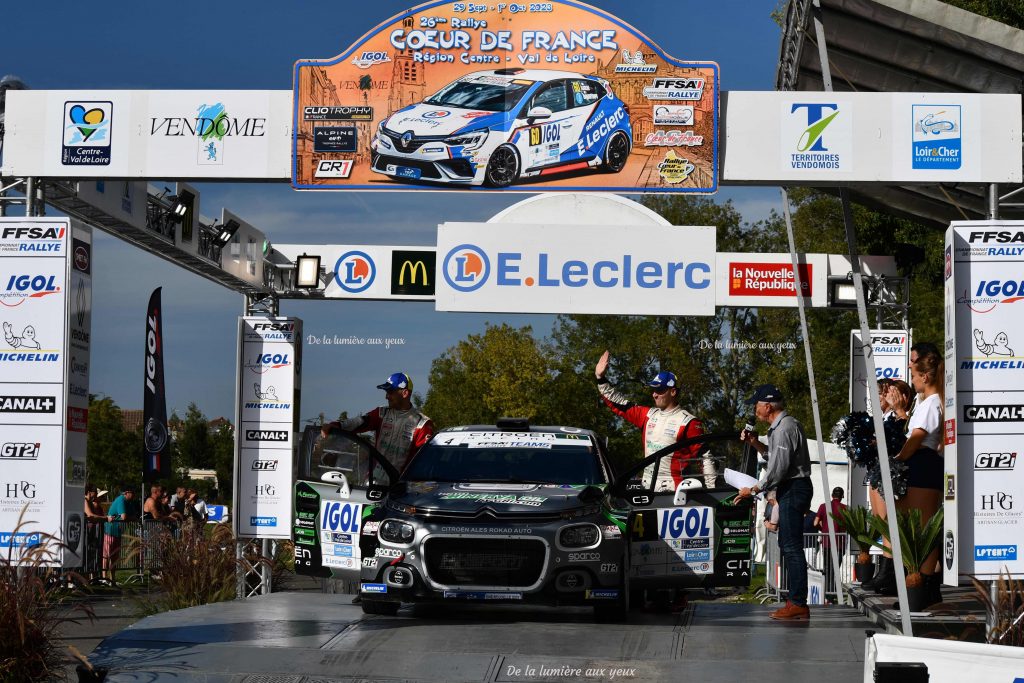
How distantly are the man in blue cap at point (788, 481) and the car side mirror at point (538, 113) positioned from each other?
3059 millimetres

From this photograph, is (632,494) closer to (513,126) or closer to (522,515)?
(522,515)

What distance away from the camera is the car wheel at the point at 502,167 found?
35.1 ft

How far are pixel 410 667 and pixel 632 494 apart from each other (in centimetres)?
284

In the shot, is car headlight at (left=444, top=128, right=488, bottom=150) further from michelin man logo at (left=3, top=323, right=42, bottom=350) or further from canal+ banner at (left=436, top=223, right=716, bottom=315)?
michelin man logo at (left=3, top=323, right=42, bottom=350)

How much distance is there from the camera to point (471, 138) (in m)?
10.8

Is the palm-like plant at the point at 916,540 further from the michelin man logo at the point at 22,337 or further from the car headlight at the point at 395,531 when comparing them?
the michelin man logo at the point at 22,337

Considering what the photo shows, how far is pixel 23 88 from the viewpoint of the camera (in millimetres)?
10562

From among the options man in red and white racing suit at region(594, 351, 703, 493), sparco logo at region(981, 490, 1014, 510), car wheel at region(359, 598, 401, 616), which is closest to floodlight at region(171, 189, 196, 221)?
man in red and white racing suit at region(594, 351, 703, 493)

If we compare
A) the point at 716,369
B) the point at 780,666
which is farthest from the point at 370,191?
the point at 716,369

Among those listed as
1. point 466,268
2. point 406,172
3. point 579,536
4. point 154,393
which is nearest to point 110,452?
point 154,393

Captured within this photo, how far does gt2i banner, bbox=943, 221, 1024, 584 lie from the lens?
340 inches

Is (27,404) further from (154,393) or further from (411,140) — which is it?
(154,393)

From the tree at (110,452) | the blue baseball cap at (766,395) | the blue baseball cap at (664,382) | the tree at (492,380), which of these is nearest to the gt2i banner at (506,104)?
the blue baseball cap at (664,382)

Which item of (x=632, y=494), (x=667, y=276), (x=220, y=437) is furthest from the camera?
(x=220, y=437)
